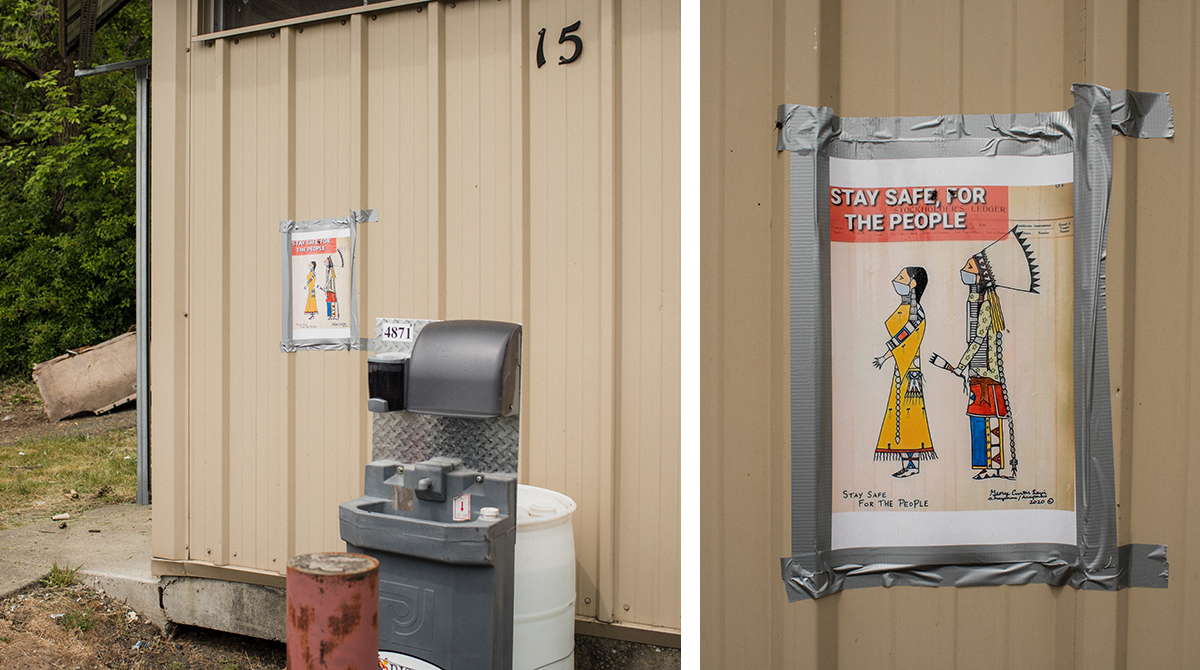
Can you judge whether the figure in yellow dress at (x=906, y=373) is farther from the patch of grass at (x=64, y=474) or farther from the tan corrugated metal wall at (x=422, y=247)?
the patch of grass at (x=64, y=474)

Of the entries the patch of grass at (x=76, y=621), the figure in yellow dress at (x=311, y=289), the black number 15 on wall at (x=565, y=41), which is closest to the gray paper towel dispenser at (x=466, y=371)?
the black number 15 on wall at (x=565, y=41)

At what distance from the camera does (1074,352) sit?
5.57 feet

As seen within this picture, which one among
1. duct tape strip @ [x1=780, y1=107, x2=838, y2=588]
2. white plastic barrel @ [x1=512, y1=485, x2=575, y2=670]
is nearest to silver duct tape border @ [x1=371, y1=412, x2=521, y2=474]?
white plastic barrel @ [x1=512, y1=485, x2=575, y2=670]

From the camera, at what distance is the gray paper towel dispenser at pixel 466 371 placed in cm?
234

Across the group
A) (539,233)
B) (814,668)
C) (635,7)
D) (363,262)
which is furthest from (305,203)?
(814,668)

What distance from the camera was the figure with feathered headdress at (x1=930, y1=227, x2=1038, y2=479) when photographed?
5.61 ft

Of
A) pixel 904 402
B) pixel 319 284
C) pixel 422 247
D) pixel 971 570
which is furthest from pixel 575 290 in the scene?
pixel 971 570

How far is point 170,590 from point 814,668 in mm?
4009

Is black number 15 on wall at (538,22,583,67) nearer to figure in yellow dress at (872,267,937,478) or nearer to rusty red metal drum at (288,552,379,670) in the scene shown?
figure in yellow dress at (872,267,937,478)

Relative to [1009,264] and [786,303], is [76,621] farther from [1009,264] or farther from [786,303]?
[1009,264]

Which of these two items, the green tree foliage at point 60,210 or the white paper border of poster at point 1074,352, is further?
the green tree foliage at point 60,210

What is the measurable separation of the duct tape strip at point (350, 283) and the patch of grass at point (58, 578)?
2.07 metres
